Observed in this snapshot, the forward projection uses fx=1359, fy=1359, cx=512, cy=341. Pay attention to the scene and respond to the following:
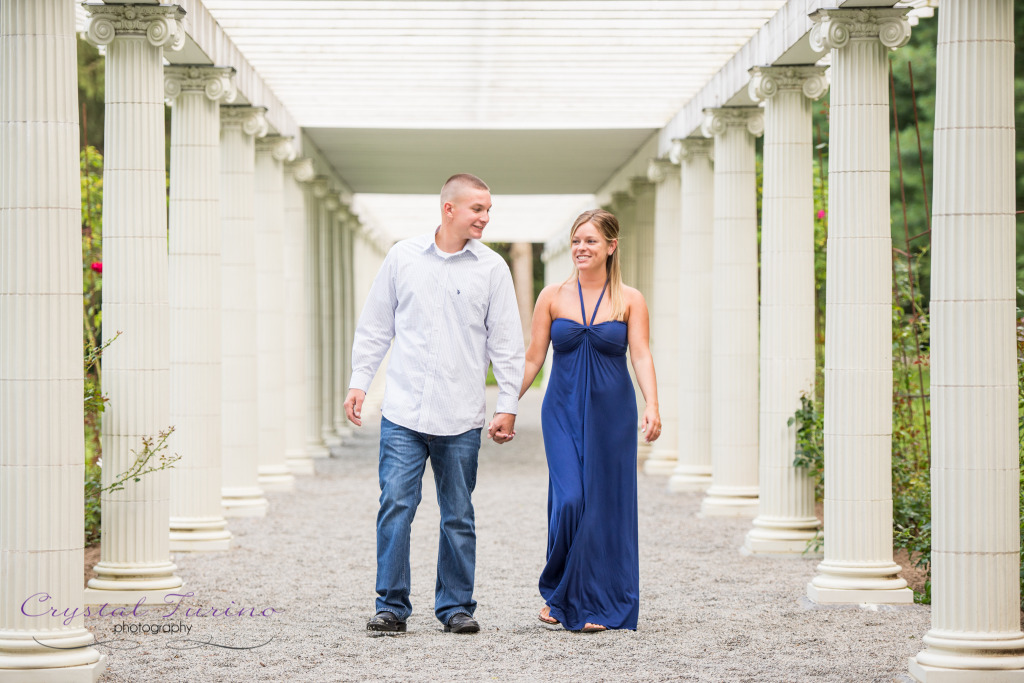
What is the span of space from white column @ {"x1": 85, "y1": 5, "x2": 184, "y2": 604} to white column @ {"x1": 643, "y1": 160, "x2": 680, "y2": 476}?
14583 millimetres

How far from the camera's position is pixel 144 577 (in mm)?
12914

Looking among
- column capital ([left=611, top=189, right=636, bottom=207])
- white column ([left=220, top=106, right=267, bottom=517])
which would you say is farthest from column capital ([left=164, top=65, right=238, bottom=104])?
column capital ([left=611, top=189, right=636, bottom=207])

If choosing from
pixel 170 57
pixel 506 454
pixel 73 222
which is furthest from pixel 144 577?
pixel 506 454

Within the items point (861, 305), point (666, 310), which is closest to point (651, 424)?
point (861, 305)

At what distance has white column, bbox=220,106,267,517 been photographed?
19.6m

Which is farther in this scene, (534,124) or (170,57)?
(534,124)

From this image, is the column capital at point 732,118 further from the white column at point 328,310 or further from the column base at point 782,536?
the white column at point 328,310

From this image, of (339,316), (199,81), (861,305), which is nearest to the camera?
(861,305)

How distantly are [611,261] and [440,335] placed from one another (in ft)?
5.25

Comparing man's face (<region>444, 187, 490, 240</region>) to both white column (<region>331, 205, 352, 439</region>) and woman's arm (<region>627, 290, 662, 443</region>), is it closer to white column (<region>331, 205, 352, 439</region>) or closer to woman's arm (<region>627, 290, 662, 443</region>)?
woman's arm (<region>627, 290, 662, 443</region>)

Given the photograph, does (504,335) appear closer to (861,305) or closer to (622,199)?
(861,305)

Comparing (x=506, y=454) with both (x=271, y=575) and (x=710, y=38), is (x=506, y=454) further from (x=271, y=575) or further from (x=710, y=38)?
(x=271, y=575)

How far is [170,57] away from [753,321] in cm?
902

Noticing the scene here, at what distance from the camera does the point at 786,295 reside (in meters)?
16.4
